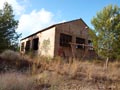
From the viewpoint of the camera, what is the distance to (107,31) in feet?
68.3

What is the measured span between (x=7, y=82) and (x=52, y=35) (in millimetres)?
16043

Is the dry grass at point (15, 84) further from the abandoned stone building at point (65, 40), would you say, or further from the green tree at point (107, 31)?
the abandoned stone building at point (65, 40)

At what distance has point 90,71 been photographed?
51.1 feet

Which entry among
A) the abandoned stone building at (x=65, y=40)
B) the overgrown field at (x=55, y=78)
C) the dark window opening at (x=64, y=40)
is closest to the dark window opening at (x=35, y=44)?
the abandoned stone building at (x=65, y=40)

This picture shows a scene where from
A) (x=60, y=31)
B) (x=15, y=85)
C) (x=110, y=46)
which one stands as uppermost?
(x=60, y=31)

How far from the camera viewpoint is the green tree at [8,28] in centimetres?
Answer: 2671

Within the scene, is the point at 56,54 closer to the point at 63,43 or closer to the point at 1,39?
the point at 63,43

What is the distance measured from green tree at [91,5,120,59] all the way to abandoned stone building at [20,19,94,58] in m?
4.24

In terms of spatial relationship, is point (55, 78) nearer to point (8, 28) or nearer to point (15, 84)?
point (15, 84)

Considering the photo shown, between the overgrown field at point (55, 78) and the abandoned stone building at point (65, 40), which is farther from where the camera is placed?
the abandoned stone building at point (65, 40)

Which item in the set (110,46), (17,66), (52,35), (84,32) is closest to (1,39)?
(52,35)

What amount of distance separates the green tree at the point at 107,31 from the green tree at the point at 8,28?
442 inches

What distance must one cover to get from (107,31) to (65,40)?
23.0 ft

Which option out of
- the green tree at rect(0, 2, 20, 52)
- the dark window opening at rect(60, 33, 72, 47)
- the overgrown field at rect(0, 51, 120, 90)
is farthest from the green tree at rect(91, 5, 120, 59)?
the green tree at rect(0, 2, 20, 52)
